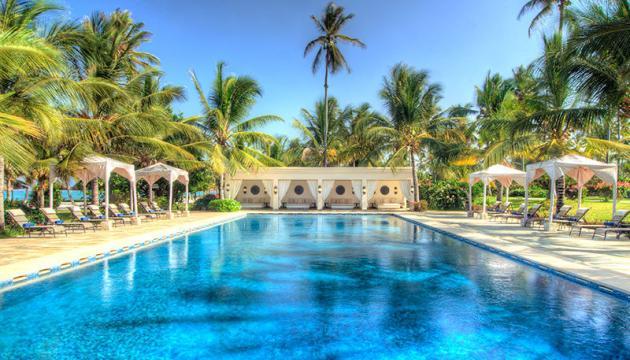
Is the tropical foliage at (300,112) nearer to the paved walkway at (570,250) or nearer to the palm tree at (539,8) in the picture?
the palm tree at (539,8)

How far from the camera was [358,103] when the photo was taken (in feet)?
103

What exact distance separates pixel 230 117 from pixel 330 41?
9833mm

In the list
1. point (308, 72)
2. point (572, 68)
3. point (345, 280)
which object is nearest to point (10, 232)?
point (345, 280)

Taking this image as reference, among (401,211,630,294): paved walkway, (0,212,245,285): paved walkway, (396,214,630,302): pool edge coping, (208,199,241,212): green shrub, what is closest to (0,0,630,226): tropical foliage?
(0,212,245,285): paved walkway

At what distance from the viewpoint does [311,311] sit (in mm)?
5855

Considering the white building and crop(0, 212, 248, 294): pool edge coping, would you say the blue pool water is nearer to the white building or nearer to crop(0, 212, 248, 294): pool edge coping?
crop(0, 212, 248, 294): pool edge coping

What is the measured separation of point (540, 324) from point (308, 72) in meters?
25.8

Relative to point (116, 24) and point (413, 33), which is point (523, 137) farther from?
point (116, 24)

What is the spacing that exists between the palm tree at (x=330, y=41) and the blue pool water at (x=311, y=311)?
66.1ft

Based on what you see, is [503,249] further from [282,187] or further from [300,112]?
[300,112]

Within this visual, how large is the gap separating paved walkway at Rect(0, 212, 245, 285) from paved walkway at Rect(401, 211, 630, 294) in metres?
9.37

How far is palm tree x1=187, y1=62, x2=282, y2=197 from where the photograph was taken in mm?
22562

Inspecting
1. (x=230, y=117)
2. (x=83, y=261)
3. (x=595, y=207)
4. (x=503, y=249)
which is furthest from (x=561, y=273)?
(x=595, y=207)

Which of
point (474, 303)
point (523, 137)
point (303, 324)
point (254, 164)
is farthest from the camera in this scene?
point (254, 164)
